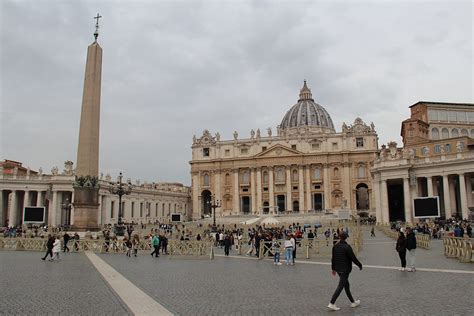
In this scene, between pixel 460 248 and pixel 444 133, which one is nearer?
pixel 460 248

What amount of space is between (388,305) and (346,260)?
1134mm

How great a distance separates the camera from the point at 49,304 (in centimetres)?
859

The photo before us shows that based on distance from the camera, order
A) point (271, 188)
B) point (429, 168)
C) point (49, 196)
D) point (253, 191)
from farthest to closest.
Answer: point (253, 191) → point (271, 188) → point (49, 196) → point (429, 168)

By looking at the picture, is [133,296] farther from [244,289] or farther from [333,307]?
[333,307]

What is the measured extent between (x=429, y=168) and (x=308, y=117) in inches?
2581

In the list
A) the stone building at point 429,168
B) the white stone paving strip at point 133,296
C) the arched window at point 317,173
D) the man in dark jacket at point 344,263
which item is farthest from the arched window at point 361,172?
the man in dark jacket at point 344,263

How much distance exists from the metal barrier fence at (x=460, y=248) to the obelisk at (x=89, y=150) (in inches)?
711

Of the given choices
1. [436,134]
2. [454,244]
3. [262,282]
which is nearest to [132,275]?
[262,282]

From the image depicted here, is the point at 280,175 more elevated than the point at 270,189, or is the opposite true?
the point at 280,175

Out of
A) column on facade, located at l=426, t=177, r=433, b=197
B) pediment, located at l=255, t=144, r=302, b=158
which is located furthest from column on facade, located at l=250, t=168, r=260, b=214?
column on facade, located at l=426, t=177, r=433, b=197

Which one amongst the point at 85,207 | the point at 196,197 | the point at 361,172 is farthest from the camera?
the point at 196,197

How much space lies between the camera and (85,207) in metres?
25.1

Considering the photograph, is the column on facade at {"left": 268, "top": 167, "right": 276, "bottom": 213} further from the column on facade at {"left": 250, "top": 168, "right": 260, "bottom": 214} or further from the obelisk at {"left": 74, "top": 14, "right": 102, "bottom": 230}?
the obelisk at {"left": 74, "top": 14, "right": 102, "bottom": 230}

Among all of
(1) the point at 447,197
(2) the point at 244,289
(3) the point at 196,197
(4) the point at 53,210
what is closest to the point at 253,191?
(3) the point at 196,197
